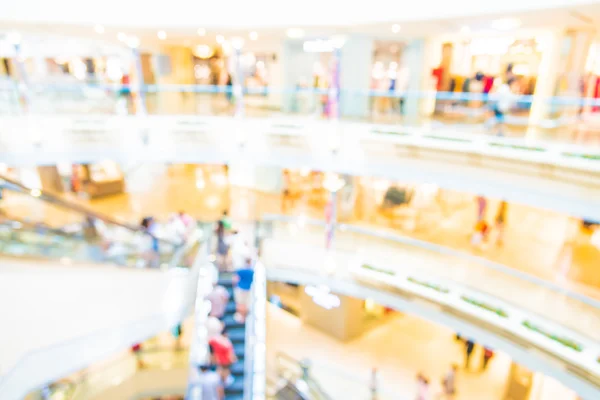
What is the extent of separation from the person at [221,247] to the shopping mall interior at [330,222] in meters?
0.03

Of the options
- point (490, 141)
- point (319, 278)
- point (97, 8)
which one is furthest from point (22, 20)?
point (490, 141)

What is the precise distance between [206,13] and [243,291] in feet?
20.3

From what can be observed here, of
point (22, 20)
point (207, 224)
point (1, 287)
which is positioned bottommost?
point (1, 287)

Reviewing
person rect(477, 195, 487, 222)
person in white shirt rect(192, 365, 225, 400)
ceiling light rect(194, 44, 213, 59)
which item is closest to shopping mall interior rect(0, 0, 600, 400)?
person in white shirt rect(192, 365, 225, 400)

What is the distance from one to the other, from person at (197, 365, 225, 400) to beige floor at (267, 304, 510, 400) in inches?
180

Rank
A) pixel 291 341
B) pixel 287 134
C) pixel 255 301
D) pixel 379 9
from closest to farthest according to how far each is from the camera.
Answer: pixel 255 301 → pixel 379 9 → pixel 287 134 → pixel 291 341

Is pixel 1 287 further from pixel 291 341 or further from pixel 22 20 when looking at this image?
pixel 291 341

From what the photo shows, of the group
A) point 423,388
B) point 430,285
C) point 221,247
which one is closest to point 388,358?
point 423,388

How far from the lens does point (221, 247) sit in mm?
8938

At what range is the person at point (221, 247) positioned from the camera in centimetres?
860

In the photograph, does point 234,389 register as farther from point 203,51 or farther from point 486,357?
point 203,51

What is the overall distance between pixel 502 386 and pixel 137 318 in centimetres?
843

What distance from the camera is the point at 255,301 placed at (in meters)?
7.10

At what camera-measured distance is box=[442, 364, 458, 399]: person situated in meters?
9.48
